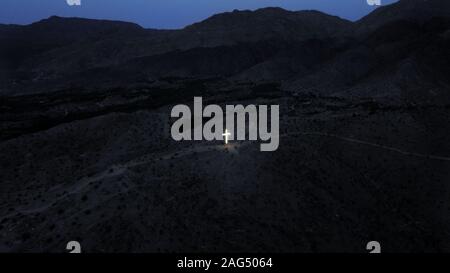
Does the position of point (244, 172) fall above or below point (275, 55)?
below

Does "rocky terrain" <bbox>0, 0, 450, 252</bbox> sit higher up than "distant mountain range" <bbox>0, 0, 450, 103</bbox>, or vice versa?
"distant mountain range" <bbox>0, 0, 450, 103</bbox>

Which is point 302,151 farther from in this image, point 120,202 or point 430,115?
point 430,115

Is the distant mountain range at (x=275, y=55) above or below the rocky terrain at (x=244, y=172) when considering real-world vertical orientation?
above

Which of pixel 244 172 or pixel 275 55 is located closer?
pixel 244 172

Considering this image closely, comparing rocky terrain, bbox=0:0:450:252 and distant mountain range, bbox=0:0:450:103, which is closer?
rocky terrain, bbox=0:0:450:252

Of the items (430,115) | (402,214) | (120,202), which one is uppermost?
(430,115)

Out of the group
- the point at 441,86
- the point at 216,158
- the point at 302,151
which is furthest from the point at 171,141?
the point at 441,86

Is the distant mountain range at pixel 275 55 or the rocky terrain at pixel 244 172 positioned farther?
the distant mountain range at pixel 275 55
